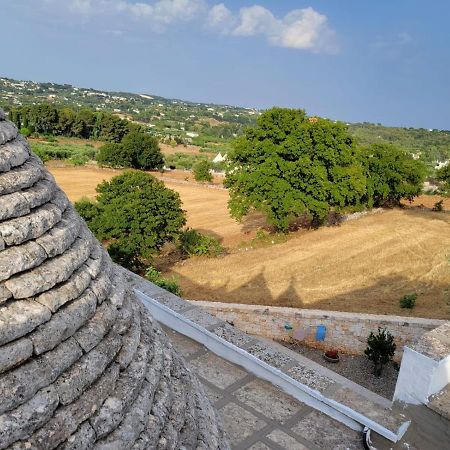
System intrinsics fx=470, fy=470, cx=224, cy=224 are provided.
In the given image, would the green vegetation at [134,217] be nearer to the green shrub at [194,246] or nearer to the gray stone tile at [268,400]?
the green shrub at [194,246]

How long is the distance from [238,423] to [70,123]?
7691cm

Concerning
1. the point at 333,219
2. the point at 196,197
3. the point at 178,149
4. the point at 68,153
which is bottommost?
the point at 196,197

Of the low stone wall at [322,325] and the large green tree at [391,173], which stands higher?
the large green tree at [391,173]

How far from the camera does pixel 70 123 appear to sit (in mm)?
76625

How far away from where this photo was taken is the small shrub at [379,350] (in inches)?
490

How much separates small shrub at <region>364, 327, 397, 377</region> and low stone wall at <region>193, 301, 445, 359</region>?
0.69m

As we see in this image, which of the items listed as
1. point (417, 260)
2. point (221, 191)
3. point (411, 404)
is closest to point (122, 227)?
point (417, 260)

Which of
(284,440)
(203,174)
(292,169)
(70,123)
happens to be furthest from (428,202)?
(70,123)

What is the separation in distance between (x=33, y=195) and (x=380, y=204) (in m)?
33.1

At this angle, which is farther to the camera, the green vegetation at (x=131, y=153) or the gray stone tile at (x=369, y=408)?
the green vegetation at (x=131, y=153)

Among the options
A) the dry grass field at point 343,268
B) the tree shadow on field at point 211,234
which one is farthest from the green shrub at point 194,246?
the tree shadow on field at point 211,234

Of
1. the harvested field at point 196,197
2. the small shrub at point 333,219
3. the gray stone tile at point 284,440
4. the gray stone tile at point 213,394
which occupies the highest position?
the gray stone tile at point 213,394

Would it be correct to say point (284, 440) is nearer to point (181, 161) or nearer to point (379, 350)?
point (379, 350)

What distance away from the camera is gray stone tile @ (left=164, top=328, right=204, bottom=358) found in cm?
808
